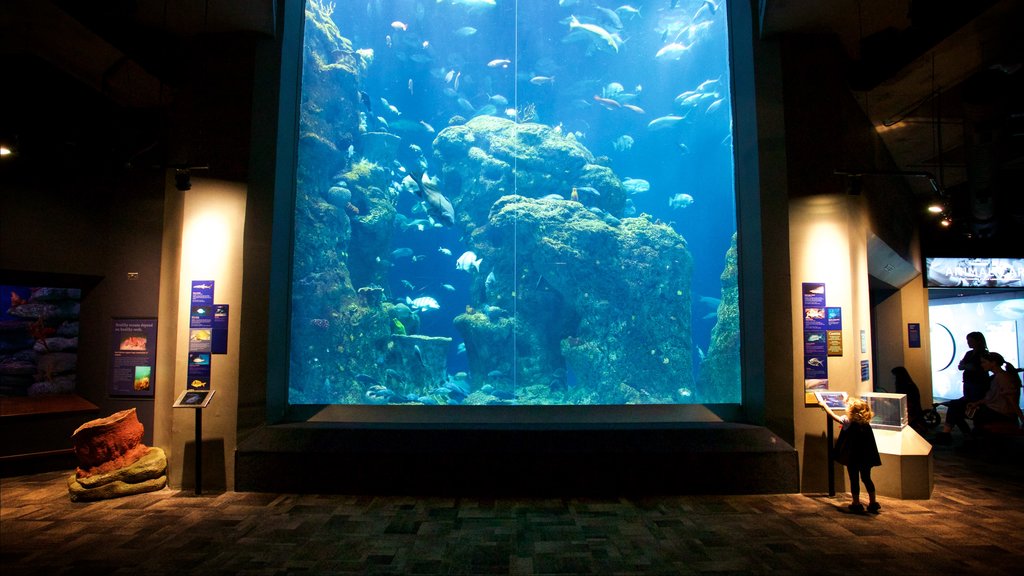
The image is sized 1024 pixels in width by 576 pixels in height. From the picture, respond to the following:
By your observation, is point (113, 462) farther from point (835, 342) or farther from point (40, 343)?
point (835, 342)

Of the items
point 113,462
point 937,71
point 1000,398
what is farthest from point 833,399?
point 113,462

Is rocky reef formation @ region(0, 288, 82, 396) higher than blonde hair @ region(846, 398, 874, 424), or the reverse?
rocky reef formation @ region(0, 288, 82, 396)

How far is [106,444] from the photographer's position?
4.34 meters

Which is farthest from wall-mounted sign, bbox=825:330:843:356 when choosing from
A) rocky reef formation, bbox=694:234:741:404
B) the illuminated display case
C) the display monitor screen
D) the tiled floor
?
the display monitor screen

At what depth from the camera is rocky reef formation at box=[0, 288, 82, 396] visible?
5195 mm

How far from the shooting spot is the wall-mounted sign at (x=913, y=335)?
9.27m

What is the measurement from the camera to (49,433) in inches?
201

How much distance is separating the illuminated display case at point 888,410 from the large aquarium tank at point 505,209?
187 inches

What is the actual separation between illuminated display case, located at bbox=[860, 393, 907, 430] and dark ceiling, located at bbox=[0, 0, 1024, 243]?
2.37 meters

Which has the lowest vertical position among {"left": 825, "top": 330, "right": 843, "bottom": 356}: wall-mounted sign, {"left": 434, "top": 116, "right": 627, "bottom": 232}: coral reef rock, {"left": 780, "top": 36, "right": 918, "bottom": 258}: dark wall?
{"left": 825, "top": 330, "right": 843, "bottom": 356}: wall-mounted sign

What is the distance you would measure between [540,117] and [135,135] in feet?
40.2

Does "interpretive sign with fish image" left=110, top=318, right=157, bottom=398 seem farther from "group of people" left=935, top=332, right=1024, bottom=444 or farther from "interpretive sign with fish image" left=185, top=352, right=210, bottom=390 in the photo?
"group of people" left=935, top=332, right=1024, bottom=444

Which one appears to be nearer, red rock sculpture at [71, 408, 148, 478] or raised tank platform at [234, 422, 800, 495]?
red rock sculpture at [71, 408, 148, 478]

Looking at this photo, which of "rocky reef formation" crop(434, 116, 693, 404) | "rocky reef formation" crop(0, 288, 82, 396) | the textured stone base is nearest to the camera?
the textured stone base
